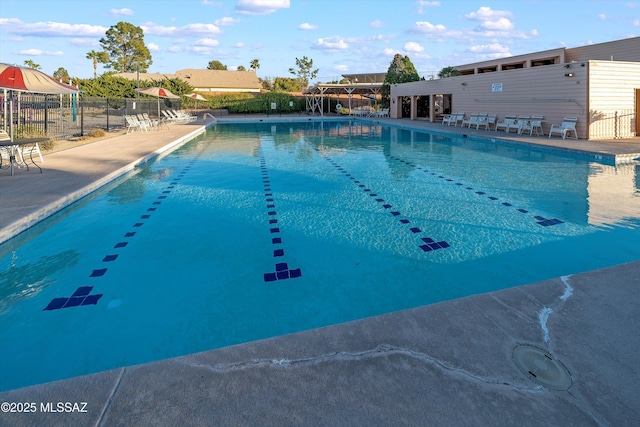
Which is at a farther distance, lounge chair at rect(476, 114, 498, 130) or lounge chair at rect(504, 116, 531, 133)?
lounge chair at rect(476, 114, 498, 130)

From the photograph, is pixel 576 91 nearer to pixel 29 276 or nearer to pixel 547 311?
pixel 547 311

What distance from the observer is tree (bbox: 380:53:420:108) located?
31625 millimetres

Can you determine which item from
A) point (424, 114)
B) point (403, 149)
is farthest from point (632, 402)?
point (424, 114)

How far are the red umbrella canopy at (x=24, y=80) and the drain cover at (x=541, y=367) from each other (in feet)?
30.5

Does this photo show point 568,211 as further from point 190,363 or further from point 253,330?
point 190,363

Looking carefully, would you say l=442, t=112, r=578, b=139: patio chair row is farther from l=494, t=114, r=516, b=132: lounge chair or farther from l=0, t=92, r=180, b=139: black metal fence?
l=0, t=92, r=180, b=139: black metal fence

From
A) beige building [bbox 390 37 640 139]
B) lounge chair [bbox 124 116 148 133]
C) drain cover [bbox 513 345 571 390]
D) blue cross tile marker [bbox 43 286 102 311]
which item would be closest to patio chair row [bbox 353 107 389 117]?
beige building [bbox 390 37 640 139]

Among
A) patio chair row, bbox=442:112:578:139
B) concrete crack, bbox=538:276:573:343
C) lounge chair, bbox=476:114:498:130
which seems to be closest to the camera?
concrete crack, bbox=538:276:573:343

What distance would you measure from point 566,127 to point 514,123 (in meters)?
2.62

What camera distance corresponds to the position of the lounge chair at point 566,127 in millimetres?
13271

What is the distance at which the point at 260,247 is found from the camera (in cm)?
485

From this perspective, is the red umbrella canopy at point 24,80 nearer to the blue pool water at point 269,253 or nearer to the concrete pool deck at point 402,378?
the blue pool water at point 269,253

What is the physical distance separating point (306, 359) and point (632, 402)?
1596mm

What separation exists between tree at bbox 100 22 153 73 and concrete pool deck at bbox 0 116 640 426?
56.6 metres
